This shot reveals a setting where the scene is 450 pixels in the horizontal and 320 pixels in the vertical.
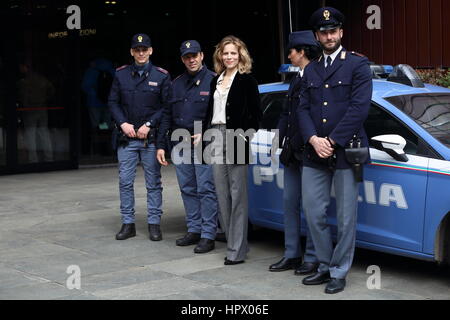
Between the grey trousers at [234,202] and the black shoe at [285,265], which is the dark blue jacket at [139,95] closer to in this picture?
the grey trousers at [234,202]

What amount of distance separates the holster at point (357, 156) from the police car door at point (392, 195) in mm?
316

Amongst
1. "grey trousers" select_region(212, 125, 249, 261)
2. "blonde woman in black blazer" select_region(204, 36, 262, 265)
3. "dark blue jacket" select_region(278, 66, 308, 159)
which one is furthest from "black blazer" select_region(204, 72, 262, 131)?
"dark blue jacket" select_region(278, 66, 308, 159)

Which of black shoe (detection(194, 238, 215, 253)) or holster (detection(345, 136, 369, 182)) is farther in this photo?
black shoe (detection(194, 238, 215, 253))

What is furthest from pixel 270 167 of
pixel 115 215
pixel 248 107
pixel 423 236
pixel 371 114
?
pixel 115 215

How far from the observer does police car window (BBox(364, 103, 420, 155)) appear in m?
5.73

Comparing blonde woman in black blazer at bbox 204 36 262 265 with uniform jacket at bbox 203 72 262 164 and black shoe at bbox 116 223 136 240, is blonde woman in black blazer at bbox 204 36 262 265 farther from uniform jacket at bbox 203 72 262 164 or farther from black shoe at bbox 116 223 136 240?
black shoe at bbox 116 223 136 240

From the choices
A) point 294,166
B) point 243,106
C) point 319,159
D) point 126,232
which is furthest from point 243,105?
point 126,232

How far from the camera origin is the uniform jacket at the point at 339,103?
5.40m

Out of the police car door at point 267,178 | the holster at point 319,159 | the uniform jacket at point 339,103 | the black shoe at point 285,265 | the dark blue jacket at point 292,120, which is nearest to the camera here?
the uniform jacket at point 339,103

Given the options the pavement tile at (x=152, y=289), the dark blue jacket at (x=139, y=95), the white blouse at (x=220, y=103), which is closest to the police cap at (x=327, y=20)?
the white blouse at (x=220, y=103)

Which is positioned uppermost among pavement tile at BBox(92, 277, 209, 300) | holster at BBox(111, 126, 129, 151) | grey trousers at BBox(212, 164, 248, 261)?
holster at BBox(111, 126, 129, 151)

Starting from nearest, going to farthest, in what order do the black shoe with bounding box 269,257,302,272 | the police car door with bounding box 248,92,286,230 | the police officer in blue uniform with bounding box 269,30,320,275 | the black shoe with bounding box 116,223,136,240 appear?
→ the police officer in blue uniform with bounding box 269,30,320,275 → the black shoe with bounding box 269,257,302,272 → the police car door with bounding box 248,92,286,230 → the black shoe with bounding box 116,223,136,240

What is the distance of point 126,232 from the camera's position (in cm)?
748

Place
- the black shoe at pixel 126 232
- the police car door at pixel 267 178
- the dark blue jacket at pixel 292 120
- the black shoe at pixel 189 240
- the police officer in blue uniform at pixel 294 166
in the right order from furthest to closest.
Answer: the black shoe at pixel 126 232
the black shoe at pixel 189 240
the police car door at pixel 267 178
the police officer in blue uniform at pixel 294 166
the dark blue jacket at pixel 292 120
